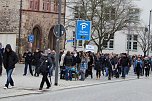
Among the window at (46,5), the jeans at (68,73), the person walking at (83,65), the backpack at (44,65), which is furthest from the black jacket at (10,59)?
the window at (46,5)

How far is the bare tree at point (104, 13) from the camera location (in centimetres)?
4591

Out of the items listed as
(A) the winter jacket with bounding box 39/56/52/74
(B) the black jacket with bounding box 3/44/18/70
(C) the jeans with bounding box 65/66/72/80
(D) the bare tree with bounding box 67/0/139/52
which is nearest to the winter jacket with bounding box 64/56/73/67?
(C) the jeans with bounding box 65/66/72/80

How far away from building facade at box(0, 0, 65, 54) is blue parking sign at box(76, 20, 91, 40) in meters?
21.8

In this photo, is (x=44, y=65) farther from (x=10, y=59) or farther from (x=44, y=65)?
(x=10, y=59)

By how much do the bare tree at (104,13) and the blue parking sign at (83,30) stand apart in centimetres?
1789

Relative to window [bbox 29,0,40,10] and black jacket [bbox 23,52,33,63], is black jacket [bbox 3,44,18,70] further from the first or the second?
window [bbox 29,0,40,10]

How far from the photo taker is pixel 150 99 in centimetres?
1684

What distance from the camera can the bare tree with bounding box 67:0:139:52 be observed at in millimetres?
45906

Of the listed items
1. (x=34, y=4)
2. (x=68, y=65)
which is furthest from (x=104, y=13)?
(x=68, y=65)

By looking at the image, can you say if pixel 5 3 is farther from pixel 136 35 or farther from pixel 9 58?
pixel 9 58

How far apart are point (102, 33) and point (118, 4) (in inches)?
138

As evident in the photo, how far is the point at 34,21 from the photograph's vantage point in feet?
169

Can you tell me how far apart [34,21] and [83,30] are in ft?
82.7

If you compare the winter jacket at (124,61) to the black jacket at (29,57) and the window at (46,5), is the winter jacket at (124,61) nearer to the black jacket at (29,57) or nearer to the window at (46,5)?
the black jacket at (29,57)
